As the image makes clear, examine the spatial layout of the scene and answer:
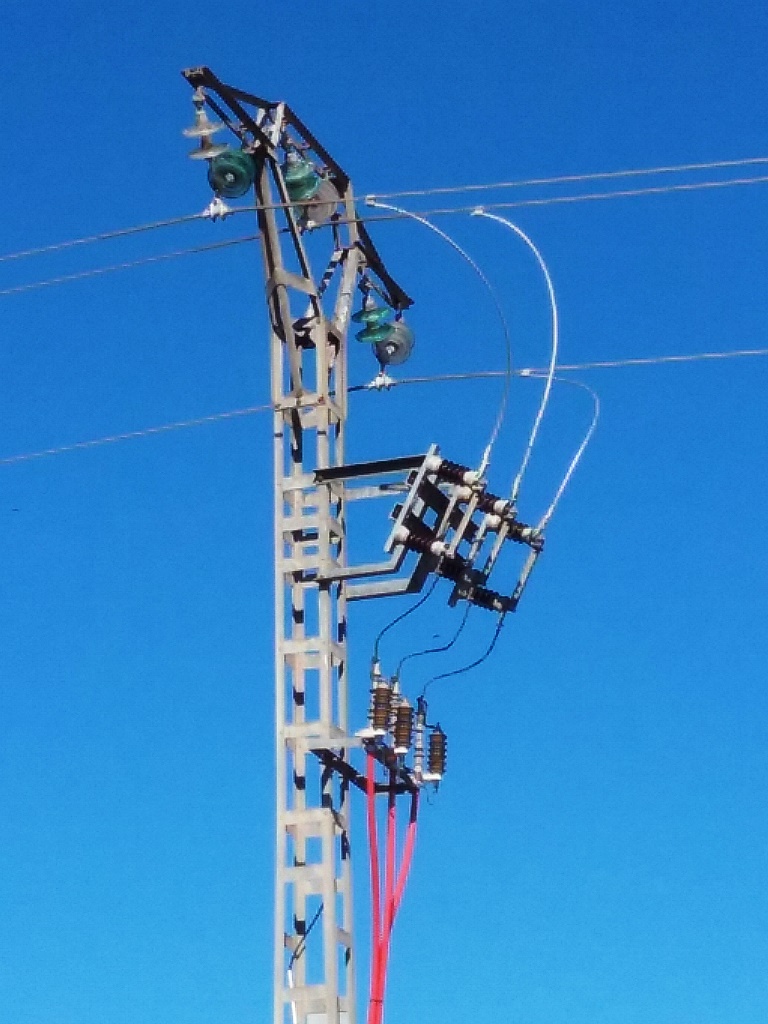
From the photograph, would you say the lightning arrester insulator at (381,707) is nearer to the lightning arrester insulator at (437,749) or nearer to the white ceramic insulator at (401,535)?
the lightning arrester insulator at (437,749)

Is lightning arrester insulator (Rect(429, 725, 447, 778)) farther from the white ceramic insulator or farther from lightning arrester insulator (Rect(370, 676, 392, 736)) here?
the white ceramic insulator

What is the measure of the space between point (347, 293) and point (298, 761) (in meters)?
4.58

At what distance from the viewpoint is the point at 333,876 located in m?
17.4

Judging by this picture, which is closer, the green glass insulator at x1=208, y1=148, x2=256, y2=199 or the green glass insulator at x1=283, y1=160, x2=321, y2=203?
the green glass insulator at x1=208, y1=148, x2=256, y2=199

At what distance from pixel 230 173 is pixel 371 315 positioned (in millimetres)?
2193

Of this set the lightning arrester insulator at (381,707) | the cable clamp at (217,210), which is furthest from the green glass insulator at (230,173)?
the lightning arrester insulator at (381,707)

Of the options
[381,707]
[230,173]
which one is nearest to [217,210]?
[230,173]

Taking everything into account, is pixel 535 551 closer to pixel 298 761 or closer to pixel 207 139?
pixel 298 761

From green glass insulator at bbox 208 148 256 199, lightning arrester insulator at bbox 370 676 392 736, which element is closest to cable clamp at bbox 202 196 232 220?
green glass insulator at bbox 208 148 256 199

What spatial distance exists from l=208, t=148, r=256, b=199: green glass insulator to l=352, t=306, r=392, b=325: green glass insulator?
185 centimetres

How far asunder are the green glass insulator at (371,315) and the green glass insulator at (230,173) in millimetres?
1851

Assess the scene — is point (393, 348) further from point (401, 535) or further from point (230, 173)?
point (401, 535)

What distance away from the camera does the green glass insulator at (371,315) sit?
20.3 meters

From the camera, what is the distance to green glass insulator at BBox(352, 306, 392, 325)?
20281 millimetres
